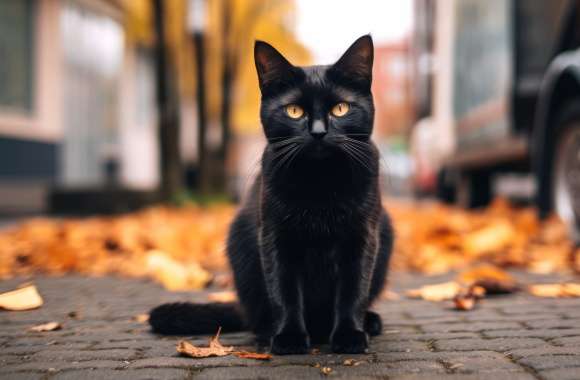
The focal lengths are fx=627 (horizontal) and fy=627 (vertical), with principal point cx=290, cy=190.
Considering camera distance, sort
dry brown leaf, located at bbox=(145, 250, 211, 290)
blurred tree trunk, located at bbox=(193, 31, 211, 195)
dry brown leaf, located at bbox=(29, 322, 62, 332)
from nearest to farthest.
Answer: dry brown leaf, located at bbox=(29, 322, 62, 332) < dry brown leaf, located at bbox=(145, 250, 211, 290) < blurred tree trunk, located at bbox=(193, 31, 211, 195)

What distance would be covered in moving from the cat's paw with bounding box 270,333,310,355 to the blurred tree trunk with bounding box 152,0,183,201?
7.82 meters

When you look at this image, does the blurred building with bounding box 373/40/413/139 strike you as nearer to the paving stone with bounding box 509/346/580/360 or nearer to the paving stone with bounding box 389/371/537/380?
the paving stone with bounding box 509/346/580/360

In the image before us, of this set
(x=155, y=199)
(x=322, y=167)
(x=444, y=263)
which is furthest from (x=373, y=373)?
(x=155, y=199)

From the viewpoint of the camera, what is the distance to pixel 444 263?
188 inches

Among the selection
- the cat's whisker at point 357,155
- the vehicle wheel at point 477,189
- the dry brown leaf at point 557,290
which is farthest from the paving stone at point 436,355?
the vehicle wheel at point 477,189

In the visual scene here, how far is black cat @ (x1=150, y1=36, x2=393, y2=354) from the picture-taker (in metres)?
2.34

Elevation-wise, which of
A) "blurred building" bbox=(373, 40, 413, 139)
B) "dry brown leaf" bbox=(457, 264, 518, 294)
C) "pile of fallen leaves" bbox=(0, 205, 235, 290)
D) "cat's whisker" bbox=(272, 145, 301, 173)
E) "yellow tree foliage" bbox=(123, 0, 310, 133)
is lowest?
"dry brown leaf" bbox=(457, 264, 518, 294)

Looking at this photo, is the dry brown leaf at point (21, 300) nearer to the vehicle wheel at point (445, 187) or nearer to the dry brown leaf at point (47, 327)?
the dry brown leaf at point (47, 327)

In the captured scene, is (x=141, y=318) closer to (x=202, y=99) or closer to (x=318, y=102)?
(x=318, y=102)

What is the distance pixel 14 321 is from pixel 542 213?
4.30 m

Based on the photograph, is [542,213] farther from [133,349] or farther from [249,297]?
[133,349]

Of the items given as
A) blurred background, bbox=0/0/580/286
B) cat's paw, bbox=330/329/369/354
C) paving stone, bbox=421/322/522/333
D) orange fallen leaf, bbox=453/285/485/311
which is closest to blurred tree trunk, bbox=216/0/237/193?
blurred background, bbox=0/0/580/286

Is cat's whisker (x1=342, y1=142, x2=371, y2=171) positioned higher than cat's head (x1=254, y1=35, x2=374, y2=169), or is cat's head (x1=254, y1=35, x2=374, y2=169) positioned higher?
cat's head (x1=254, y1=35, x2=374, y2=169)

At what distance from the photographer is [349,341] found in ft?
7.64
